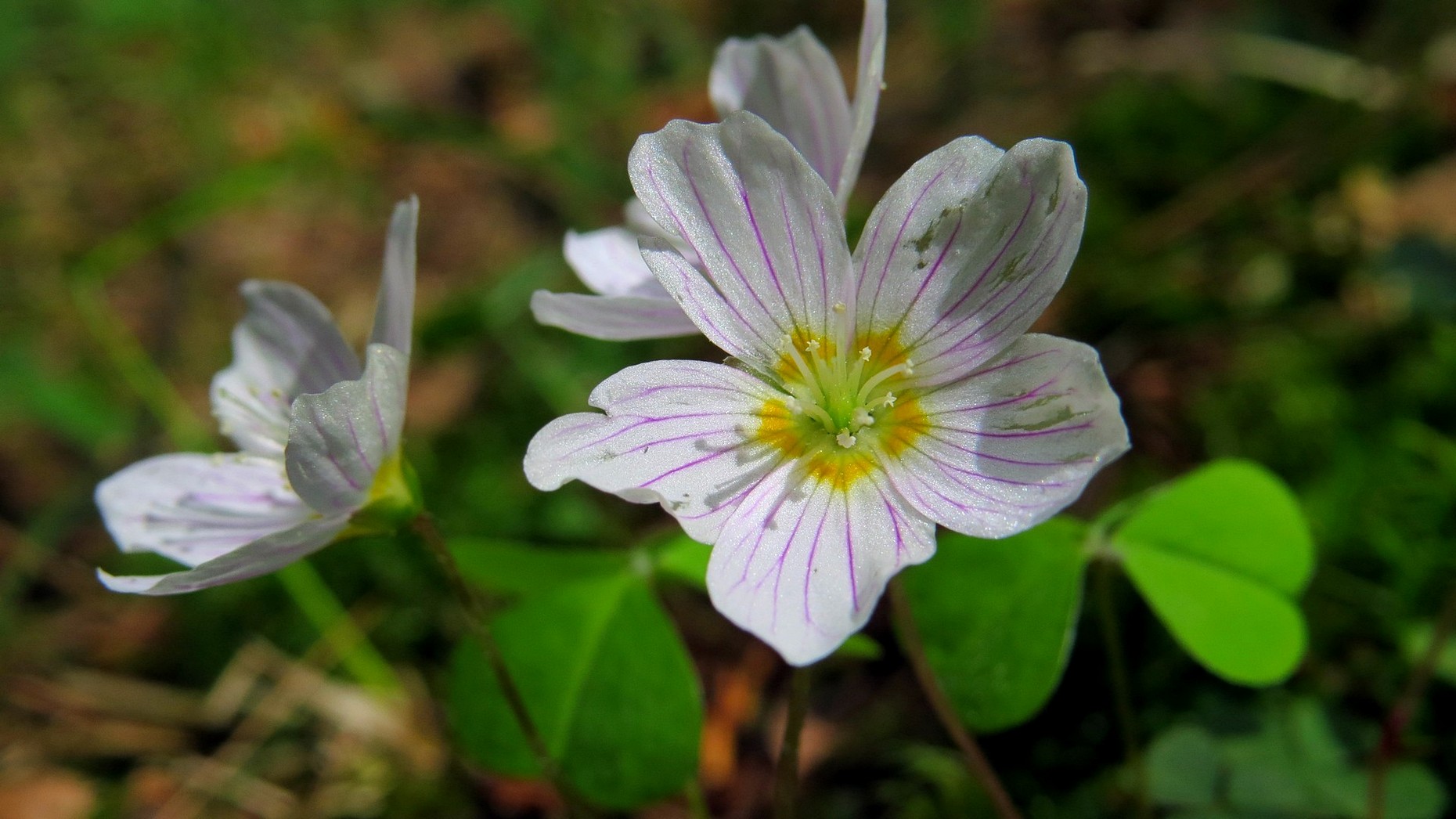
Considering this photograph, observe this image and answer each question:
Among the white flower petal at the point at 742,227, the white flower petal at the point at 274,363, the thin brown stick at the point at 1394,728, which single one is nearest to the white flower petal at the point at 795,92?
the white flower petal at the point at 742,227

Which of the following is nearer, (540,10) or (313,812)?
(313,812)

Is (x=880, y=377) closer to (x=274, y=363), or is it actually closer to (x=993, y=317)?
(x=993, y=317)

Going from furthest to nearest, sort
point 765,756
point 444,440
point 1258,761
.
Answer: point 444,440, point 765,756, point 1258,761

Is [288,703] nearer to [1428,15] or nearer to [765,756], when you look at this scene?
[765,756]

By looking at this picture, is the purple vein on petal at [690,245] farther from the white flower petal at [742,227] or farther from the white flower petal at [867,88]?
the white flower petal at [867,88]

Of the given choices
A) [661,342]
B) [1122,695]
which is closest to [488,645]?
[1122,695]

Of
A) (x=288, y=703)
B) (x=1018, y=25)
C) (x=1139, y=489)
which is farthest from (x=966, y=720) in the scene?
(x=1018, y=25)
